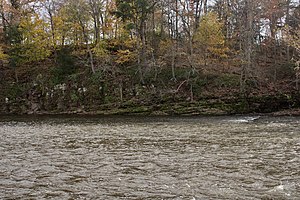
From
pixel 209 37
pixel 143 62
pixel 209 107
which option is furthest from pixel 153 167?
pixel 143 62

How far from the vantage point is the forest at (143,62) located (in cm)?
3762

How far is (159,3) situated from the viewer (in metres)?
42.8

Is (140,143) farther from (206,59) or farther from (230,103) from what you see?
(206,59)

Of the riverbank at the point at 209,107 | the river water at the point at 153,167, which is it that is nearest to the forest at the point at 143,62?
the riverbank at the point at 209,107

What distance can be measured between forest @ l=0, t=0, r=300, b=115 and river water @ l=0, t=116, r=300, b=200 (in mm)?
19235

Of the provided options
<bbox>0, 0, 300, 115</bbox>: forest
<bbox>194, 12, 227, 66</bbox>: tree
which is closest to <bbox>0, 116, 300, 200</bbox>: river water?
<bbox>0, 0, 300, 115</bbox>: forest

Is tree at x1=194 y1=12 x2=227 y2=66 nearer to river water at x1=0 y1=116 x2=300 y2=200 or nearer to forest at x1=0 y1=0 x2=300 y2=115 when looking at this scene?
forest at x1=0 y1=0 x2=300 y2=115

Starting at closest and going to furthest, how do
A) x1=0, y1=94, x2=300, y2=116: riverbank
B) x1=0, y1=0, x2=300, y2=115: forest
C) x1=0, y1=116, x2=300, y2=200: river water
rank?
x1=0, y1=116, x2=300, y2=200: river water < x1=0, y1=94, x2=300, y2=116: riverbank < x1=0, y1=0, x2=300, y2=115: forest

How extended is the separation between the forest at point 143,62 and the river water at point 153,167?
1924 centimetres

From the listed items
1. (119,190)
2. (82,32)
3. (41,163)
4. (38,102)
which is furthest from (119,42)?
(119,190)

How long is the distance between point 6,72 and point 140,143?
124 ft

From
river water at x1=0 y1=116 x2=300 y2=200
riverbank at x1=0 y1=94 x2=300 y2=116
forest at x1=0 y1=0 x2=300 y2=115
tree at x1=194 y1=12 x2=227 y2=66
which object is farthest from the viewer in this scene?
tree at x1=194 y1=12 x2=227 y2=66

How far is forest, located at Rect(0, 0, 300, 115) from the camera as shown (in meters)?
37.6

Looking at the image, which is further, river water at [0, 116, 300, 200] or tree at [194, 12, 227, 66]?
tree at [194, 12, 227, 66]
